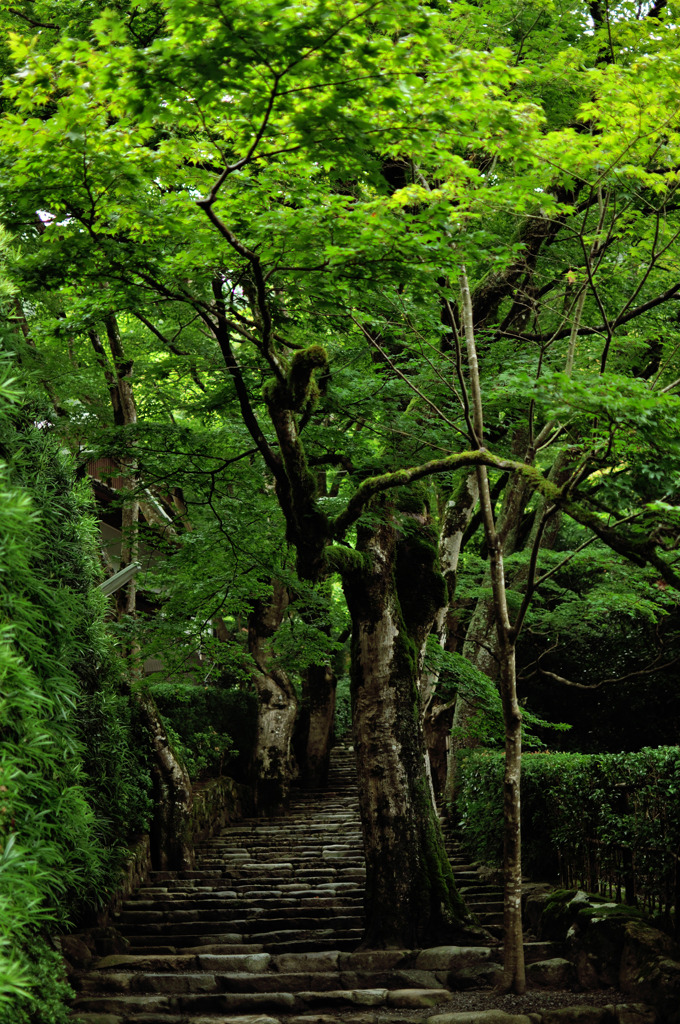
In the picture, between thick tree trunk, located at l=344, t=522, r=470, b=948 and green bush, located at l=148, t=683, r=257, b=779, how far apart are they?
4.46 m

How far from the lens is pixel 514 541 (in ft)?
47.4

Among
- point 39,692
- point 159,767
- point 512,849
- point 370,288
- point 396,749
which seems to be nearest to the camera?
point 39,692

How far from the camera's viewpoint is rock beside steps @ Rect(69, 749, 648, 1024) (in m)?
6.91

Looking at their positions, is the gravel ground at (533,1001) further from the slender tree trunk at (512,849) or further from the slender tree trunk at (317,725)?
the slender tree trunk at (317,725)

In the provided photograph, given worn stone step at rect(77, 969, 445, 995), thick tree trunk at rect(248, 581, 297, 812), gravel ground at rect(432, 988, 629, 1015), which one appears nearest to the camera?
gravel ground at rect(432, 988, 629, 1015)

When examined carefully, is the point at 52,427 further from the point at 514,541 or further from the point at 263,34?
the point at 514,541

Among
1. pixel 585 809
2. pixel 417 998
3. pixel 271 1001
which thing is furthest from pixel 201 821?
pixel 585 809

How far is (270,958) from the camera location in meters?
7.99

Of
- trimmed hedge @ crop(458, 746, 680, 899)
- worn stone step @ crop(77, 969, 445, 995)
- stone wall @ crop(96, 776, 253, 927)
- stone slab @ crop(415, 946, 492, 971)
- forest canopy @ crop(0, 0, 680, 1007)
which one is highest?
forest canopy @ crop(0, 0, 680, 1007)

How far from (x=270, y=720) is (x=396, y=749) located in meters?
9.33

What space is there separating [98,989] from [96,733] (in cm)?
229

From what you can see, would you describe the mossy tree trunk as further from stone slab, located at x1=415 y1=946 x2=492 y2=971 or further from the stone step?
stone slab, located at x1=415 y1=946 x2=492 y2=971

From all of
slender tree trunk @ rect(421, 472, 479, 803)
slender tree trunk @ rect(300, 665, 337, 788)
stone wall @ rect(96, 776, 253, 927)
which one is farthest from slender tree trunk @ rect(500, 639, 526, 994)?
slender tree trunk @ rect(300, 665, 337, 788)

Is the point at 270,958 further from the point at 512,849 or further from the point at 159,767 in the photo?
the point at 159,767
